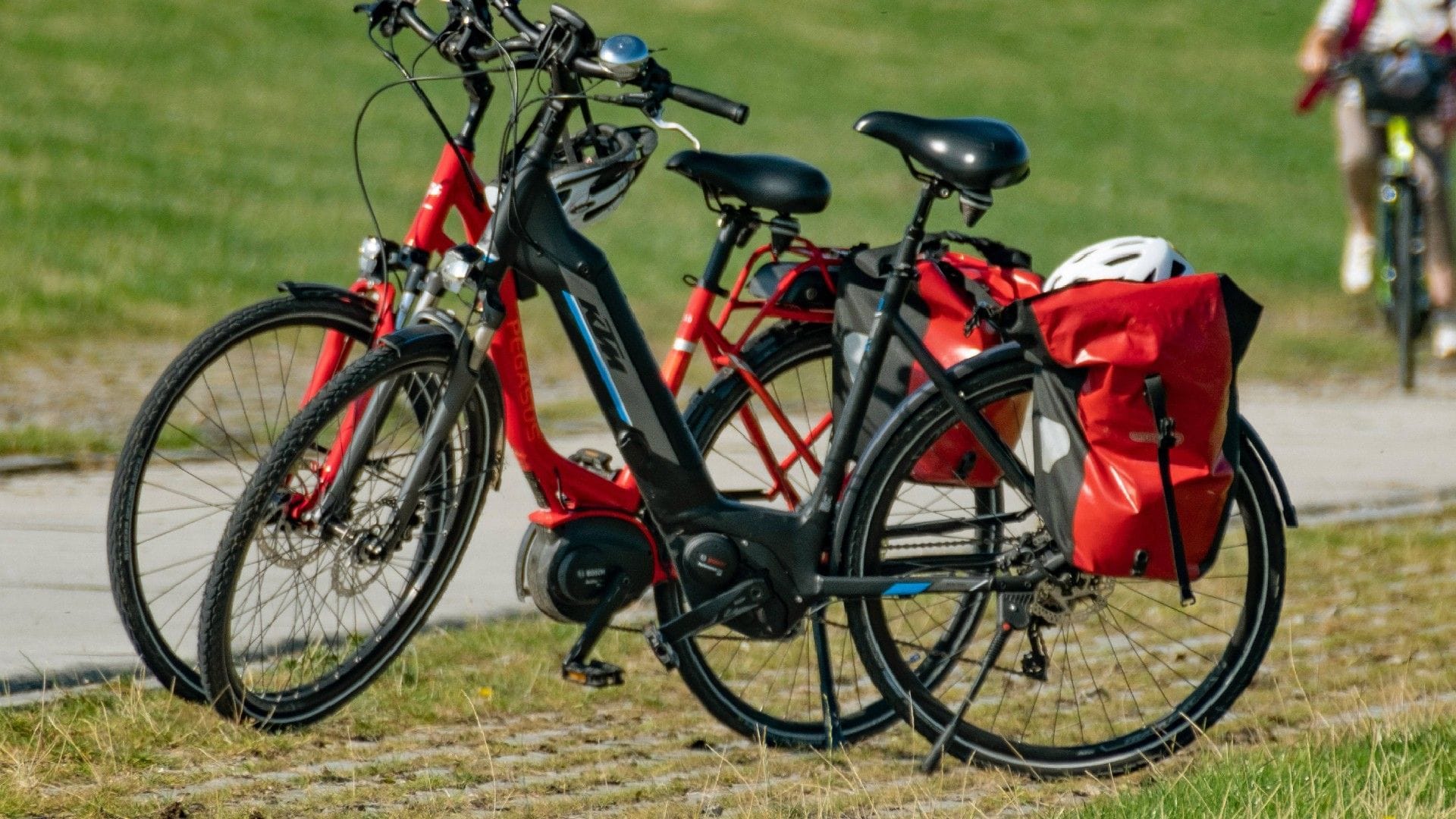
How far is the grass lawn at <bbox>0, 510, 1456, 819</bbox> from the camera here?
12.1 feet

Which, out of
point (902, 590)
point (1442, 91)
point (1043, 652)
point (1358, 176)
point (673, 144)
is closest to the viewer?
point (902, 590)

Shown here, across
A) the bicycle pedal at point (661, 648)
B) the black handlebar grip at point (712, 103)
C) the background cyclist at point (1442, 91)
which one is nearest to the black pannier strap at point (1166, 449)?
the black handlebar grip at point (712, 103)

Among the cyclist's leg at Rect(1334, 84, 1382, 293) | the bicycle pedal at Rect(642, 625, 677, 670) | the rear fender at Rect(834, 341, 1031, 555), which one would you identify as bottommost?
the bicycle pedal at Rect(642, 625, 677, 670)

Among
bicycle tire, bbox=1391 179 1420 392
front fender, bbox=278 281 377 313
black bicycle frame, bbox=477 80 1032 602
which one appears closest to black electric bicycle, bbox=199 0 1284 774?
black bicycle frame, bbox=477 80 1032 602

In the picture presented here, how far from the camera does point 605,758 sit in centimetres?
421

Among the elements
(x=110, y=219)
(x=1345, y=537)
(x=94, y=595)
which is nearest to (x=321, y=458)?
(x=94, y=595)

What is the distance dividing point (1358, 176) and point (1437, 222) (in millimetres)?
604

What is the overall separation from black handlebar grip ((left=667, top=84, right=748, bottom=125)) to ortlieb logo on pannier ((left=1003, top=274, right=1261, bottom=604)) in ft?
2.22

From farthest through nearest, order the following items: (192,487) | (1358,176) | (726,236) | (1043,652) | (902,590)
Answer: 1. (1358,176)
2. (192,487)
3. (726,236)
4. (1043,652)
5. (902,590)

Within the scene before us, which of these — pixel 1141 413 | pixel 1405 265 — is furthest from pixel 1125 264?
pixel 1405 265

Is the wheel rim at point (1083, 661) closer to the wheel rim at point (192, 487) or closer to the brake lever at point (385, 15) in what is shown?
the wheel rim at point (192, 487)

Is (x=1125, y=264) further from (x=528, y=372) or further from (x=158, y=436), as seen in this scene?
(x=158, y=436)

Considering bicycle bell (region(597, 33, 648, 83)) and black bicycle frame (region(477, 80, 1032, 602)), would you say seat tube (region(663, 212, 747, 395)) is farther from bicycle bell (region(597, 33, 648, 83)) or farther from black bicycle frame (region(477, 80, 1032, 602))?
bicycle bell (region(597, 33, 648, 83))

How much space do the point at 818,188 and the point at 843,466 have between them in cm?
61
